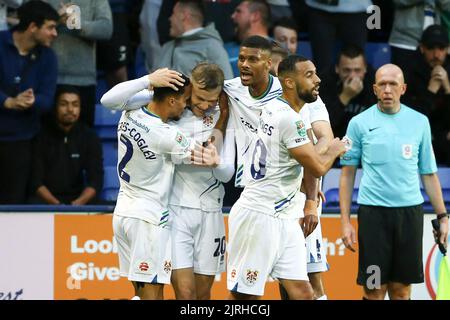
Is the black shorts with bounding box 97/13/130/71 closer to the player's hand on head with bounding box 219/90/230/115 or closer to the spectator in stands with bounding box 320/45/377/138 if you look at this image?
the spectator in stands with bounding box 320/45/377/138

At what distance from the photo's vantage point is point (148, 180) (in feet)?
29.8

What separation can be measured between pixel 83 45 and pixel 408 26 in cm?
330

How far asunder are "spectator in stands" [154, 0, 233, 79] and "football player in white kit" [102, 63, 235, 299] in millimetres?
2572

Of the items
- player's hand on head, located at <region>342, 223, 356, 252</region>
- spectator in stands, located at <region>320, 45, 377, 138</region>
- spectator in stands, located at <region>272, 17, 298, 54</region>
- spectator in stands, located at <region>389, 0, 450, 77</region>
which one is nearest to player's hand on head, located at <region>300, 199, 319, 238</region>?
player's hand on head, located at <region>342, 223, 356, 252</region>

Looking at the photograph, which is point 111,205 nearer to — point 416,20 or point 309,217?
point 309,217

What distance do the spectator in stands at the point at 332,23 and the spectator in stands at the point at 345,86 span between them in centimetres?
45

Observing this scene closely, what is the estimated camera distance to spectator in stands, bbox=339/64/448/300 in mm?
10000

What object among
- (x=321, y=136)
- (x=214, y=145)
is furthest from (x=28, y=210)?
(x=321, y=136)

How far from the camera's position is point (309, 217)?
909 centimetres

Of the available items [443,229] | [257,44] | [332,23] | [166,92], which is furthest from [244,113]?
[332,23]

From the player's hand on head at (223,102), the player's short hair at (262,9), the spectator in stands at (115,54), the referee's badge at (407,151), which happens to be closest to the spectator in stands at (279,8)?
the player's short hair at (262,9)
